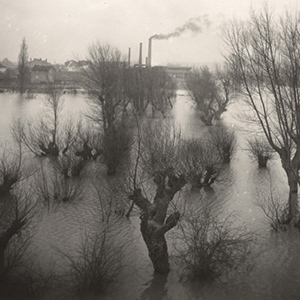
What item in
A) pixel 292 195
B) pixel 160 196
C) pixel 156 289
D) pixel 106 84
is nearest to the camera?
pixel 156 289

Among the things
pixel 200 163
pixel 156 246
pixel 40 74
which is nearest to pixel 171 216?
pixel 156 246

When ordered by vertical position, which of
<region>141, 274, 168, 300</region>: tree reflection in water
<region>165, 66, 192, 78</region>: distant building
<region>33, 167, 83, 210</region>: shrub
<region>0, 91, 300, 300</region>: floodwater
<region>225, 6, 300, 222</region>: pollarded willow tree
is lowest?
<region>141, 274, 168, 300</region>: tree reflection in water

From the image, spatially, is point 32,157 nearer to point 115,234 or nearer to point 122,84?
point 122,84

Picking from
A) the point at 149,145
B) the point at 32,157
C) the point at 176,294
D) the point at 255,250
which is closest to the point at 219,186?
the point at 149,145

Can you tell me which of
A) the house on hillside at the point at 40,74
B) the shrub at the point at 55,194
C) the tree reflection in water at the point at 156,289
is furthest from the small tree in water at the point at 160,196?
the house on hillside at the point at 40,74

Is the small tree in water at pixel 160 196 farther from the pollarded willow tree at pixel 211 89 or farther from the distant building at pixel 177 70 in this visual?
the distant building at pixel 177 70

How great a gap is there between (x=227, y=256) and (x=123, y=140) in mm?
10935

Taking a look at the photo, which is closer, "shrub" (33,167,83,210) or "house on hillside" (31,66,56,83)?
"shrub" (33,167,83,210)

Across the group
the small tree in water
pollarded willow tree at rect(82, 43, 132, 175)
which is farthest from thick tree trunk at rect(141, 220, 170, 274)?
pollarded willow tree at rect(82, 43, 132, 175)

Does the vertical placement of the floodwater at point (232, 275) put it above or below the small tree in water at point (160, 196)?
below

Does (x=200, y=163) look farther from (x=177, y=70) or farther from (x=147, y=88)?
(x=177, y=70)

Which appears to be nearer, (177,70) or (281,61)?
(281,61)

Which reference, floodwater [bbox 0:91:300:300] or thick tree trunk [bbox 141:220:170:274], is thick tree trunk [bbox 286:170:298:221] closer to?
floodwater [bbox 0:91:300:300]

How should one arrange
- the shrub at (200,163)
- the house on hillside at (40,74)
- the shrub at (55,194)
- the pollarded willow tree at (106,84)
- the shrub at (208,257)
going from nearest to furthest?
the shrub at (208,257)
the shrub at (55,194)
the shrub at (200,163)
the pollarded willow tree at (106,84)
the house on hillside at (40,74)
